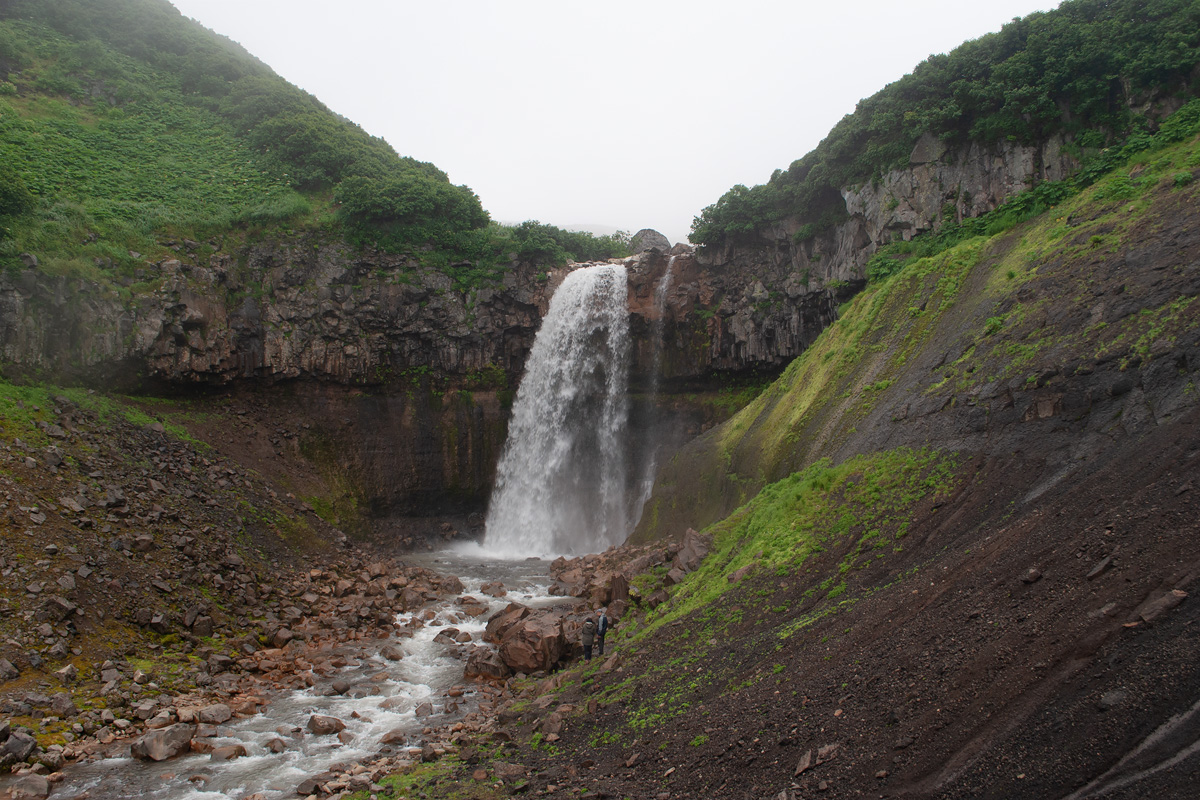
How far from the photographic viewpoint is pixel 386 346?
112 feet

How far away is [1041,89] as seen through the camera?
21953 millimetres

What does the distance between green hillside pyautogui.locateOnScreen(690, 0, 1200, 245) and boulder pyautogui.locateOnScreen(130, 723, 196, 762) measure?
2850cm

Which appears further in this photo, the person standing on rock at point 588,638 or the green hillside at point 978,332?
the person standing on rock at point 588,638

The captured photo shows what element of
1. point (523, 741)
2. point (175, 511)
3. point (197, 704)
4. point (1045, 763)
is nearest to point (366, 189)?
point (175, 511)

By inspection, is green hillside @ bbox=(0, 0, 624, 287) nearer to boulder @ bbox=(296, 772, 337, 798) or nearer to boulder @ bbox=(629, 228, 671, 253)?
boulder @ bbox=(629, 228, 671, 253)

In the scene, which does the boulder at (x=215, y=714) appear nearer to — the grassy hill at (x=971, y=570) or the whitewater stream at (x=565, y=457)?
the grassy hill at (x=971, y=570)

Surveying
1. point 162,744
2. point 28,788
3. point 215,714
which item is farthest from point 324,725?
point 28,788

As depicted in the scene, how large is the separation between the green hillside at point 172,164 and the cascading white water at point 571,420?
14.3 ft

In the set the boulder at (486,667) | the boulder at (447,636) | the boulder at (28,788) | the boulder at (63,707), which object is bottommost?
the boulder at (447,636)

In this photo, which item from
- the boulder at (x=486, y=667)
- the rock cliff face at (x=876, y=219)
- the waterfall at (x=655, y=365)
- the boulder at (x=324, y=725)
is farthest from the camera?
the waterfall at (x=655, y=365)

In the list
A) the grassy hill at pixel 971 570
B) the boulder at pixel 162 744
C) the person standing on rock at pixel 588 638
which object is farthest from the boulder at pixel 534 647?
the boulder at pixel 162 744

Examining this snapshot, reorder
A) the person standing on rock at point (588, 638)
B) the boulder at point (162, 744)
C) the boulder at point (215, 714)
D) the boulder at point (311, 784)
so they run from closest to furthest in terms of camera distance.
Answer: the boulder at point (311, 784) < the boulder at point (162, 744) < the boulder at point (215, 714) < the person standing on rock at point (588, 638)

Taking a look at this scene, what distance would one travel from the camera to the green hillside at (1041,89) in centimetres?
1941

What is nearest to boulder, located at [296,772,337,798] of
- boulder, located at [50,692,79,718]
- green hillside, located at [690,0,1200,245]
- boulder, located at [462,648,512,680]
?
boulder, located at [50,692,79,718]
